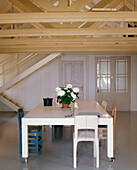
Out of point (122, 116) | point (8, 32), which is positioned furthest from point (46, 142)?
point (122, 116)

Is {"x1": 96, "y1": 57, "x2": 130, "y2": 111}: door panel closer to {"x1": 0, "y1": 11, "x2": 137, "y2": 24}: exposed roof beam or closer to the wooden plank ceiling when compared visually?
the wooden plank ceiling

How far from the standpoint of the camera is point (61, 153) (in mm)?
4680

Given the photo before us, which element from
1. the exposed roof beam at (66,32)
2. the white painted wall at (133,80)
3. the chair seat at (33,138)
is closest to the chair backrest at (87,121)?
the chair seat at (33,138)

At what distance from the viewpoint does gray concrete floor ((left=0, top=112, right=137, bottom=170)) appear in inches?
157

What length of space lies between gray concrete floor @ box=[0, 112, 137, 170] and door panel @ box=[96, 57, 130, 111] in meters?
3.49

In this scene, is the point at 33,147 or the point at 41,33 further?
the point at 41,33

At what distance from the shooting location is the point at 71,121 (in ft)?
13.4

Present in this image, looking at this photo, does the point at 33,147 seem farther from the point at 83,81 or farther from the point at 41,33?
the point at 83,81

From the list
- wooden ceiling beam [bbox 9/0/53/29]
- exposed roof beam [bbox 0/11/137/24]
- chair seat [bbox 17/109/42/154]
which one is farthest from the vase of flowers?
wooden ceiling beam [bbox 9/0/53/29]

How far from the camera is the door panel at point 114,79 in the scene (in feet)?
34.0

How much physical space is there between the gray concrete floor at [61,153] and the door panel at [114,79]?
3.49 m

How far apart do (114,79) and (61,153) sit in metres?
6.27

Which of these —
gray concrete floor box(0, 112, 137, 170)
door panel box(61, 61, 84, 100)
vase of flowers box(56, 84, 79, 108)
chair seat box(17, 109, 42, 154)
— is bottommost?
gray concrete floor box(0, 112, 137, 170)

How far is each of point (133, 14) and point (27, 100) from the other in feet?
24.7
